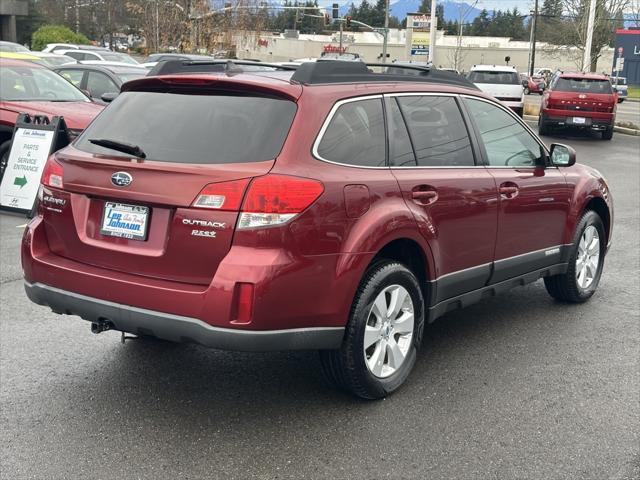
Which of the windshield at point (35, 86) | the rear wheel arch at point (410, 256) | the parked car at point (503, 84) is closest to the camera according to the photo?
the rear wheel arch at point (410, 256)

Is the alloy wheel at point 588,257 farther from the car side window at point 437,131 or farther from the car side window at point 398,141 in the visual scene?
the car side window at point 398,141

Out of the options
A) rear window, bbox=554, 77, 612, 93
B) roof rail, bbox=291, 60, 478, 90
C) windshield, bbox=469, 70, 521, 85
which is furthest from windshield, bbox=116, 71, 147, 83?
windshield, bbox=469, 70, 521, 85

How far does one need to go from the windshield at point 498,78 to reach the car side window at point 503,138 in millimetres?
20132

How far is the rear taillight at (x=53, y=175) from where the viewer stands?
432 cm

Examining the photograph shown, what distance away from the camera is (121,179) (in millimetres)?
4012

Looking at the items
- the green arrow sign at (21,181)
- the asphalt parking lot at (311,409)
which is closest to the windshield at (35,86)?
the green arrow sign at (21,181)

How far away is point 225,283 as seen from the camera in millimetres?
3715

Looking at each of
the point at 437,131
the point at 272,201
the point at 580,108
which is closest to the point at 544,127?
the point at 580,108

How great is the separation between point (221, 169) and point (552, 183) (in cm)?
292

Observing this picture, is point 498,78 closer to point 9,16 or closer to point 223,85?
point 223,85

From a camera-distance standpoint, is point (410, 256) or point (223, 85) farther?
point (410, 256)

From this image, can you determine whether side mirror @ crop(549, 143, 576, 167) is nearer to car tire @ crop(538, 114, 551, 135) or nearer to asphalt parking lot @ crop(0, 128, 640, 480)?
asphalt parking lot @ crop(0, 128, 640, 480)

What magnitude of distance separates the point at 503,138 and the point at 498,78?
20.7 m

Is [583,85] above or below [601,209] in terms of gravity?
above
